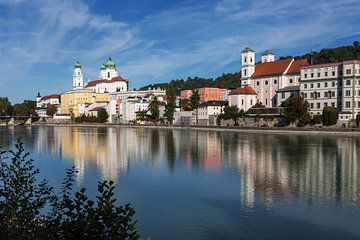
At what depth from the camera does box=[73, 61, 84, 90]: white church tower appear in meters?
109

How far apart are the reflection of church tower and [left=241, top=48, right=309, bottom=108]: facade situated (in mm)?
50990

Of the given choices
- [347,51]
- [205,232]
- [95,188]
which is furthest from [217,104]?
[205,232]

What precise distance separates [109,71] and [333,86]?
71.1 metres

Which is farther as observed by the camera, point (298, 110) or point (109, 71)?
point (109, 71)

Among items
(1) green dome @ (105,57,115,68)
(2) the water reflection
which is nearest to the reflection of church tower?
(1) green dome @ (105,57,115,68)

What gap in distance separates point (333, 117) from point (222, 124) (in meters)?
17.9

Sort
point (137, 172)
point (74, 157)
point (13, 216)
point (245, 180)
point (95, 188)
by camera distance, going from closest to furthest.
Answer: point (13, 216) → point (95, 188) → point (245, 180) → point (137, 172) → point (74, 157)

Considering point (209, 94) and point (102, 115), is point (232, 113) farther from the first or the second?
point (102, 115)

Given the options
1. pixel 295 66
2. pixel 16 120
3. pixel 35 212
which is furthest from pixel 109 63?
pixel 35 212

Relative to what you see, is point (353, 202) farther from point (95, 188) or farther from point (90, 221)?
point (90, 221)

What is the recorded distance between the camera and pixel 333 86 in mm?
42219

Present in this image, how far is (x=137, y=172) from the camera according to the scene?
1549 centimetres

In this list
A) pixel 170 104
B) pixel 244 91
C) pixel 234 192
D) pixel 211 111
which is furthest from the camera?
pixel 170 104

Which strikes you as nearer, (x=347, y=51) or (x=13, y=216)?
(x=13, y=216)
